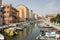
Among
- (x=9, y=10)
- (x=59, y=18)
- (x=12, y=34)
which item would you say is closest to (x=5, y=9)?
(x=9, y=10)

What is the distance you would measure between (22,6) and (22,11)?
8429mm

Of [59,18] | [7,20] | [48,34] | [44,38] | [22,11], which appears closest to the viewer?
[44,38]

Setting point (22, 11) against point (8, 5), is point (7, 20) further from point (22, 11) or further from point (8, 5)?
point (22, 11)

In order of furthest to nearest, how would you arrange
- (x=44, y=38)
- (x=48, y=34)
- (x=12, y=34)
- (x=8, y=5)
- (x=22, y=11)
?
(x=22, y=11) < (x=8, y=5) < (x=12, y=34) < (x=48, y=34) < (x=44, y=38)

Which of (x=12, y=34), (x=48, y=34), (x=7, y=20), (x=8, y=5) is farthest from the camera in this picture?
(x=8, y=5)

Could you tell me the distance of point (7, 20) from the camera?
78.2 m

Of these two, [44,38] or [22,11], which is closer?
[44,38]

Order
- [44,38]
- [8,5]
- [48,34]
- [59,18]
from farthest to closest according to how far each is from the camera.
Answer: [8,5]
[59,18]
[48,34]
[44,38]

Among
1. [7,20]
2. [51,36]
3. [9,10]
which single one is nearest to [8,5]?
[9,10]

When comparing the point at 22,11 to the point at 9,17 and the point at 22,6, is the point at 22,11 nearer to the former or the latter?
the point at 22,6

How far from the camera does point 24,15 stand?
140250mm

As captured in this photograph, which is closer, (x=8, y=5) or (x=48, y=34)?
(x=48, y=34)

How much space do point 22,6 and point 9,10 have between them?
64404mm

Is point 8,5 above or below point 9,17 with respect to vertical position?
above
